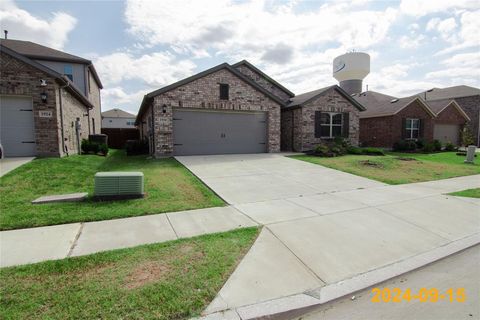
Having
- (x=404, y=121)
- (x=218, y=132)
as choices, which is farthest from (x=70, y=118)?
(x=404, y=121)

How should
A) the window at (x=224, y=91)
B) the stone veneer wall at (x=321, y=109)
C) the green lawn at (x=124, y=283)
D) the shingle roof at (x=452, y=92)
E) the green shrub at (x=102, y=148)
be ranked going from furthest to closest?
the shingle roof at (x=452, y=92) → the stone veneer wall at (x=321, y=109) → the green shrub at (x=102, y=148) → the window at (x=224, y=91) → the green lawn at (x=124, y=283)

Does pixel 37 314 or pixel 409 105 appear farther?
pixel 409 105

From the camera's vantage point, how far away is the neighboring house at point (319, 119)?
1549 cm

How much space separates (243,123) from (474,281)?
1210 cm

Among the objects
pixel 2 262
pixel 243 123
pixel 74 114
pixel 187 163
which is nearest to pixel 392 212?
pixel 2 262

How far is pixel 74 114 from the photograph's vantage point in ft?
41.8

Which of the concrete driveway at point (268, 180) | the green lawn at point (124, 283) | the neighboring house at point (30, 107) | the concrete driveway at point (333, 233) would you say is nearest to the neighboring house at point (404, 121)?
the concrete driveway at point (268, 180)

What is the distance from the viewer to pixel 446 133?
22.4 m

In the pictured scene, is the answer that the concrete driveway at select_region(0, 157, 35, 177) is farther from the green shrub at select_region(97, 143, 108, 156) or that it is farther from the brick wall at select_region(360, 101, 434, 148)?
the brick wall at select_region(360, 101, 434, 148)

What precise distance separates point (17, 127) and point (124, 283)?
34.1 feet

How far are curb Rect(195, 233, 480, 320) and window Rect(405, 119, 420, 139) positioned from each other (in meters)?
18.6

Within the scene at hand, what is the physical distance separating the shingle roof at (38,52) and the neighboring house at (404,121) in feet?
68.1

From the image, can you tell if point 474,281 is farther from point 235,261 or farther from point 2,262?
point 2,262

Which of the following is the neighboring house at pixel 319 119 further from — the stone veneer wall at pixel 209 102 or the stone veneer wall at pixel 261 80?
the stone veneer wall at pixel 261 80
